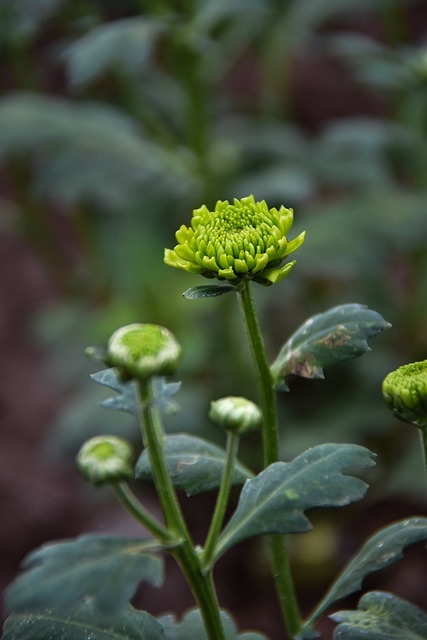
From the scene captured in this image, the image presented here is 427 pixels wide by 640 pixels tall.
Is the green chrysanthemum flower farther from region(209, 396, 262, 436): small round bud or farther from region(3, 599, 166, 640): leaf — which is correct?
region(3, 599, 166, 640): leaf

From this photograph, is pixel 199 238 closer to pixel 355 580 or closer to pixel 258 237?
pixel 258 237

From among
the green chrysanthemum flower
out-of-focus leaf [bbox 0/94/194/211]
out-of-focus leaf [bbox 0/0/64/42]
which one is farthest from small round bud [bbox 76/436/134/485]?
out-of-focus leaf [bbox 0/0/64/42]

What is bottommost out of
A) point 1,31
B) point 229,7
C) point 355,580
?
point 355,580

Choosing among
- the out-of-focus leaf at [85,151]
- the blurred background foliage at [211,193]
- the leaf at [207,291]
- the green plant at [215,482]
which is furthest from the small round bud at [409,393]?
the out-of-focus leaf at [85,151]

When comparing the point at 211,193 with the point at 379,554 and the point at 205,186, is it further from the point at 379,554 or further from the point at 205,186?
the point at 379,554

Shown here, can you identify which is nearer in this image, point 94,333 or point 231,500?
point 231,500

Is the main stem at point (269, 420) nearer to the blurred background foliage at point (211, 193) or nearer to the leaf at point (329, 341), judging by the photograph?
the leaf at point (329, 341)

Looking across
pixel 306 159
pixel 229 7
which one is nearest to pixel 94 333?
pixel 306 159

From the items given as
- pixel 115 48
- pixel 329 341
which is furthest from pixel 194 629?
pixel 115 48
